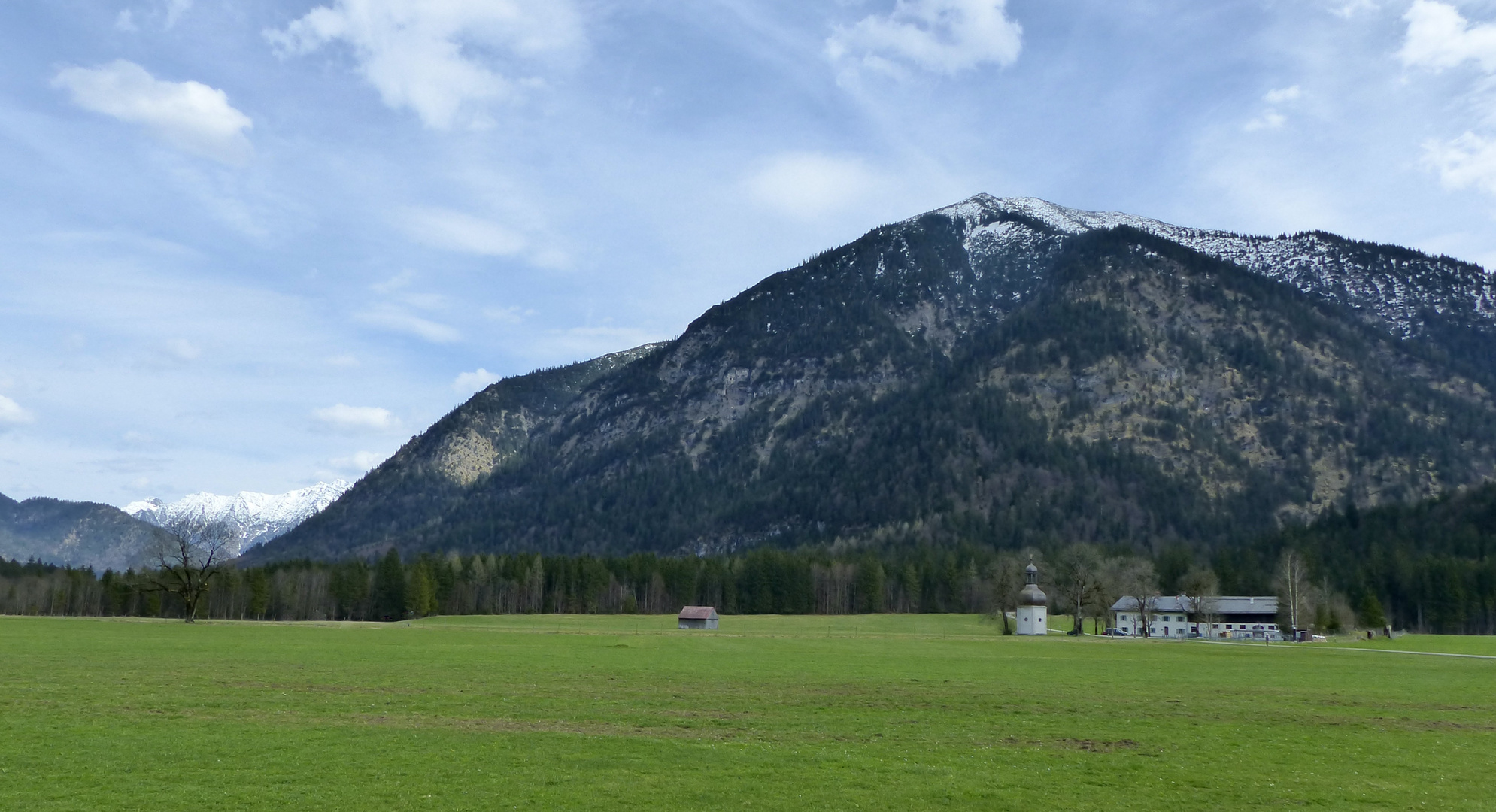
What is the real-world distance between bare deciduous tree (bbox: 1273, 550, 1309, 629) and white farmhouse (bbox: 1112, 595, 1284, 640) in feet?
8.78

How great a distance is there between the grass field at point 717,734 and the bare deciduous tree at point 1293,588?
2857 inches

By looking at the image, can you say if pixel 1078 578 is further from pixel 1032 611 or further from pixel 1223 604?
pixel 1223 604

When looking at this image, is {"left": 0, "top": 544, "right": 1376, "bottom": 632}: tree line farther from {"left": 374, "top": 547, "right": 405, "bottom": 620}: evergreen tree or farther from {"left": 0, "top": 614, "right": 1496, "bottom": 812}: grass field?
{"left": 0, "top": 614, "right": 1496, "bottom": 812}: grass field

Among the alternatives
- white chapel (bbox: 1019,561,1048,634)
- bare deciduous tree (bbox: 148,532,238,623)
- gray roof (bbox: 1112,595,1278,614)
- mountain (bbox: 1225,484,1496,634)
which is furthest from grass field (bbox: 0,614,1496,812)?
mountain (bbox: 1225,484,1496,634)

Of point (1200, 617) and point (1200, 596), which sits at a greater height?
point (1200, 596)

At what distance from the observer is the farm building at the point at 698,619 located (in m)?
136

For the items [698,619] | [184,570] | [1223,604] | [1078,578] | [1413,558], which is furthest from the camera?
[1413,558]

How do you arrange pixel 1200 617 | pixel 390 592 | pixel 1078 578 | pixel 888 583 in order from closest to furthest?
pixel 1078 578 < pixel 1200 617 < pixel 390 592 < pixel 888 583

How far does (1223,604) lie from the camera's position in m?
142

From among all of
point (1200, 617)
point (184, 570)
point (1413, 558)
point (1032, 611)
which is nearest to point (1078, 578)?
point (1032, 611)

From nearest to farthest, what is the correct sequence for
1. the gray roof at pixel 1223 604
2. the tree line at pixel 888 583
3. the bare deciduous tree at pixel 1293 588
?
the bare deciduous tree at pixel 1293 588
the tree line at pixel 888 583
the gray roof at pixel 1223 604

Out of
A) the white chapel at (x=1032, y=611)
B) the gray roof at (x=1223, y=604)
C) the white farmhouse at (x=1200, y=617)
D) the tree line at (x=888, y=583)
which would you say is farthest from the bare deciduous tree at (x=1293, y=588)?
the white chapel at (x=1032, y=611)

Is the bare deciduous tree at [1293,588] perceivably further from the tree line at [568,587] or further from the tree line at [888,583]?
the tree line at [568,587]

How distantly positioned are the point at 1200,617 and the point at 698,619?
229ft
